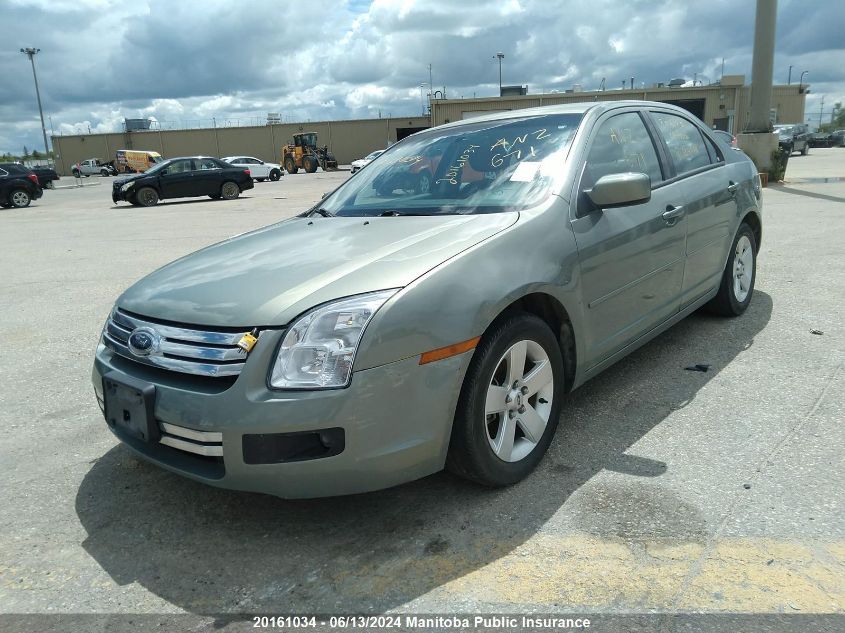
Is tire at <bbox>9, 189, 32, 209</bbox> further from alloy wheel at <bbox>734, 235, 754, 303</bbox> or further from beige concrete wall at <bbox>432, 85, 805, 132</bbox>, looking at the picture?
beige concrete wall at <bbox>432, 85, 805, 132</bbox>

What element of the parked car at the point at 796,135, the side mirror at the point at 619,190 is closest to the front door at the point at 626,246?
the side mirror at the point at 619,190

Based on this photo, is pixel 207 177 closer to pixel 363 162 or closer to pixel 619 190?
pixel 363 162

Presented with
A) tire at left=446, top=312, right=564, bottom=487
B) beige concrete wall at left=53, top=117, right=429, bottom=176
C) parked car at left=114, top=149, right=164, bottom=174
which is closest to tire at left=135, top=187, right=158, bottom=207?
tire at left=446, top=312, right=564, bottom=487

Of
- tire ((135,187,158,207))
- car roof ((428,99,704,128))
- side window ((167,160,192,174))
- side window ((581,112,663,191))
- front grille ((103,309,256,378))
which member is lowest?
tire ((135,187,158,207))

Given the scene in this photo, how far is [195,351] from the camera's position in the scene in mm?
2449

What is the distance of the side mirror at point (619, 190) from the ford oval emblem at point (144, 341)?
202 centimetres

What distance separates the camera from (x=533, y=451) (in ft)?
9.74

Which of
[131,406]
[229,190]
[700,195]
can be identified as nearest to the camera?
[131,406]

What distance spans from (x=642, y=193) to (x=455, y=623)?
2.08 m

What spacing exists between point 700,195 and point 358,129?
62543 mm

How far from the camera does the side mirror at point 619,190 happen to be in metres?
3.11

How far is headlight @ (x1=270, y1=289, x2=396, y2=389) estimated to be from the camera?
2.32 meters

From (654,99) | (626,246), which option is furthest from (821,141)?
(626,246)

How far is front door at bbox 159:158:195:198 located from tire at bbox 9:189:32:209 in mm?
5714
